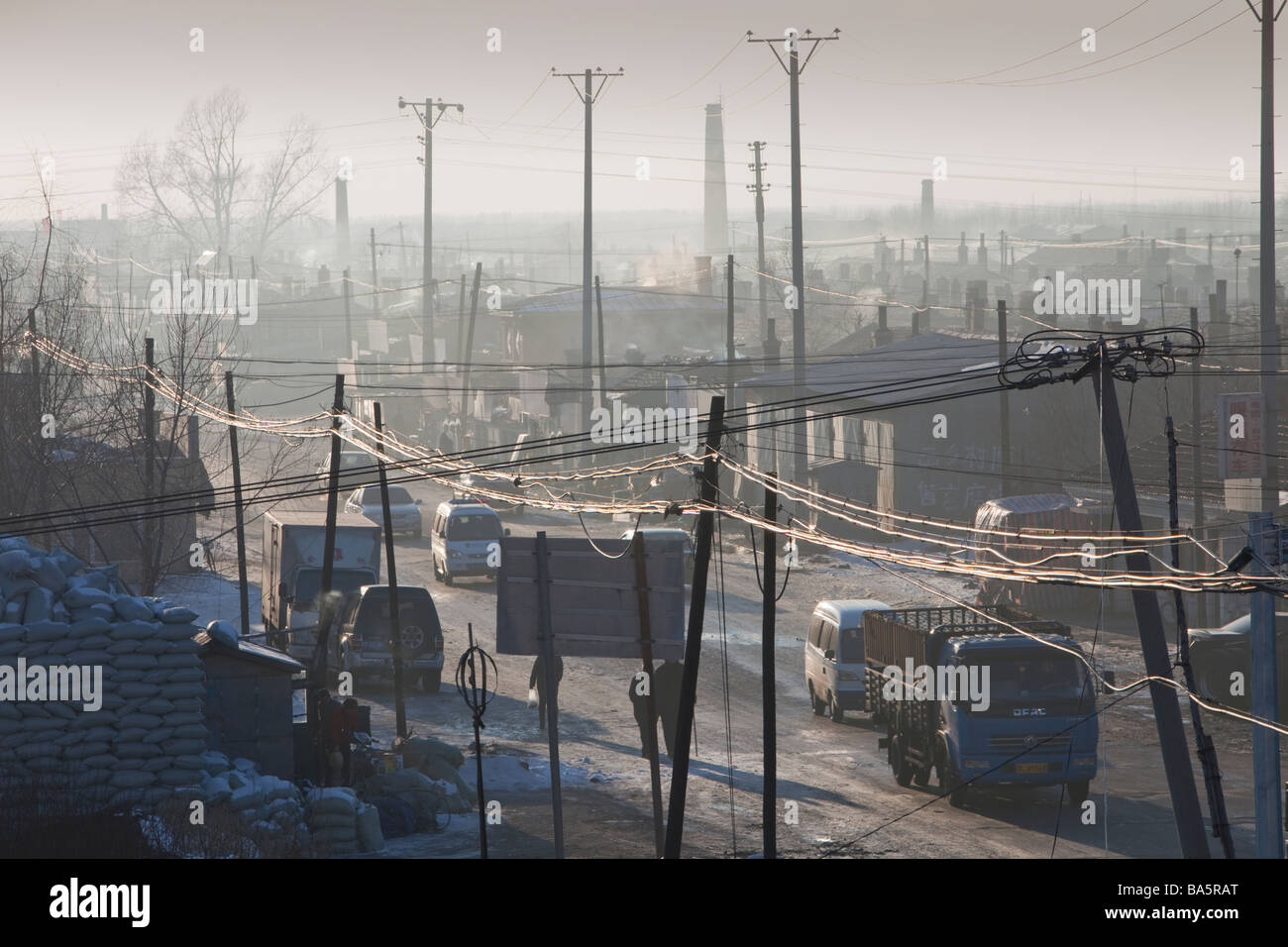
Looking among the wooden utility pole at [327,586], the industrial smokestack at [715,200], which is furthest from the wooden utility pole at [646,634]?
the industrial smokestack at [715,200]

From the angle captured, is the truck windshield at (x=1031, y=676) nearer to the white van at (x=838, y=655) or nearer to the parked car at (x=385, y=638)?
the white van at (x=838, y=655)

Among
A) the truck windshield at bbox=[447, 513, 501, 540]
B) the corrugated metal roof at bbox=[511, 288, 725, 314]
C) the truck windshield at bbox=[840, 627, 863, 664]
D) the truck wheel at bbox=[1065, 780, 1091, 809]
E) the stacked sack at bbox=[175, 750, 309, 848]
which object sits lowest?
the truck wheel at bbox=[1065, 780, 1091, 809]

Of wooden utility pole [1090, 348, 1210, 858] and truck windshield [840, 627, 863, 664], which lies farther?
truck windshield [840, 627, 863, 664]

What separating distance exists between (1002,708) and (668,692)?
18.5 feet

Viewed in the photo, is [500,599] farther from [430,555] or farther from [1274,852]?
[430,555]

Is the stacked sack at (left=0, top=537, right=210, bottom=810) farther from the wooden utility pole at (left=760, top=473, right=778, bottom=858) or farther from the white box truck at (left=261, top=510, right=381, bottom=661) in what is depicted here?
the white box truck at (left=261, top=510, right=381, bottom=661)

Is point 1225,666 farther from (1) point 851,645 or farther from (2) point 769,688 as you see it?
(2) point 769,688

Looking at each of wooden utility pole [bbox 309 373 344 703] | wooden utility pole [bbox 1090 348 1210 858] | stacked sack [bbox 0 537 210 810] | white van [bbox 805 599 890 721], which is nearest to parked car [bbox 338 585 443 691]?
wooden utility pole [bbox 309 373 344 703]

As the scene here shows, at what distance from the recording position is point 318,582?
29.8 metres

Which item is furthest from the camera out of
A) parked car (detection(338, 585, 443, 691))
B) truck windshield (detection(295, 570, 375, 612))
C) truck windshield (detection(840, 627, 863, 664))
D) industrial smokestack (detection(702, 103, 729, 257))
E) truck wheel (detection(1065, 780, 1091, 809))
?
industrial smokestack (detection(702, 103, 729, 257))

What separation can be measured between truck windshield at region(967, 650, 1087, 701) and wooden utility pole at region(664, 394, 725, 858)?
5.63 meters

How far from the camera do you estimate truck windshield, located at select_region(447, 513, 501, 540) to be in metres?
37.5

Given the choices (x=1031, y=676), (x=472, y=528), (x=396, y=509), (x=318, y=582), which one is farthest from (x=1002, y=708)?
(x=396, y=509)
